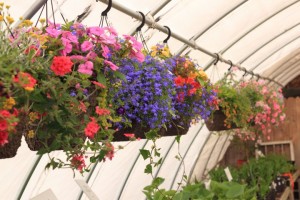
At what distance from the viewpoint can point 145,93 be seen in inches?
75.2

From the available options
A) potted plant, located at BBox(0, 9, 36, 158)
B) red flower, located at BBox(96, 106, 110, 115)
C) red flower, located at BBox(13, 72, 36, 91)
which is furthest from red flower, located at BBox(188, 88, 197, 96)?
red flower, located at BBox(13, 72, 36, 91)

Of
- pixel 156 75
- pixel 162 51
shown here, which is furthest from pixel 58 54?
pixel 162 51

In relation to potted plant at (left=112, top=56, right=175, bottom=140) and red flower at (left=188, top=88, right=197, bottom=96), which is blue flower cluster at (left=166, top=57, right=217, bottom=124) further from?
potted plant at (left=112, top=56, right=175, bottom=140)

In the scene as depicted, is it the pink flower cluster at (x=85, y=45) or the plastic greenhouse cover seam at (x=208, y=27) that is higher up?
the plastic greenhouse cover seam at (x=208, y=27)

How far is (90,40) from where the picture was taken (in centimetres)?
158

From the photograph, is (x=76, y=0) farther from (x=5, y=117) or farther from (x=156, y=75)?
(x=5, y=117)

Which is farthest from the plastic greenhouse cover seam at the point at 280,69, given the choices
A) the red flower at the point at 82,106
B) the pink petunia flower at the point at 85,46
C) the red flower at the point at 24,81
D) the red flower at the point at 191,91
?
the red flower at the point at 24,81

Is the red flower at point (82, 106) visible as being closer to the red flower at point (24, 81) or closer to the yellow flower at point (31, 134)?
the yellow flower at point (31, 134)

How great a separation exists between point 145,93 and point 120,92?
0.20 meters

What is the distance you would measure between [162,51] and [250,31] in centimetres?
294

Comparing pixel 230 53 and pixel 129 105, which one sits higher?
pixel 230 53

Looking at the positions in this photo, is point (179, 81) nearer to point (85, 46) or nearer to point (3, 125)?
point (85, 46)

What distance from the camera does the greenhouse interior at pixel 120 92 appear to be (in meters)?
1.28

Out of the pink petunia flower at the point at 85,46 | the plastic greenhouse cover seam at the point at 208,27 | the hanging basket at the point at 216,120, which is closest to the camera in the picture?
the pink petunia flower at the point at 85,46
